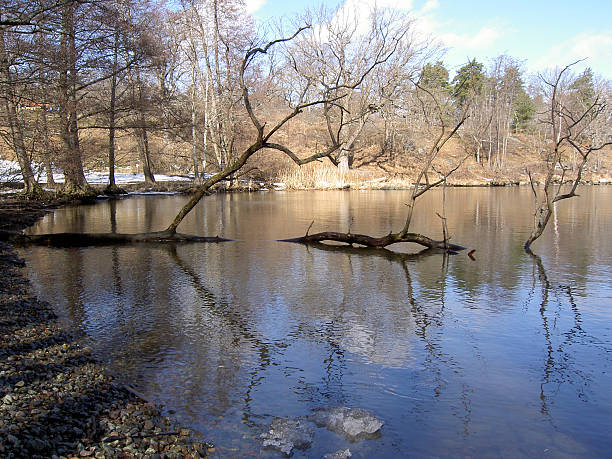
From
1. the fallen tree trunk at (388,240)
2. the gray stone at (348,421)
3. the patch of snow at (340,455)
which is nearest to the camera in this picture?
the patch of snow at (340,455)

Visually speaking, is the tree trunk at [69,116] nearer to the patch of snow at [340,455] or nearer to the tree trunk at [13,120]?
the tree trunk at [13,120]

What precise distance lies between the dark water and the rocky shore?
299 mm

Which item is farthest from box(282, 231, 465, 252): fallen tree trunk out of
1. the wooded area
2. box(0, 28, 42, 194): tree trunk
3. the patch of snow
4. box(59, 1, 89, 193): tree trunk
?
box(59, 1, 89, 193): tree trunk

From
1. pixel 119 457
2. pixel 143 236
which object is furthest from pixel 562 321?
pixel 143 236

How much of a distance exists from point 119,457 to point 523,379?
3907 mm

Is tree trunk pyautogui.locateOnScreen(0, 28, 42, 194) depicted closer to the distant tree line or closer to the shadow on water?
the distant tree line

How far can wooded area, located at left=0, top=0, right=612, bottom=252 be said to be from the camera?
41.1ft

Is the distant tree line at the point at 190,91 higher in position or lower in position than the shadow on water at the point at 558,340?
higher

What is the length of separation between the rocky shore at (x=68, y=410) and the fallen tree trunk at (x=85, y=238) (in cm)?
739

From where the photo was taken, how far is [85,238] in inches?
505

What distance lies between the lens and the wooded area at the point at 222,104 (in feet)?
41.1

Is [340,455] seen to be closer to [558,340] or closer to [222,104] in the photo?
[558,340]

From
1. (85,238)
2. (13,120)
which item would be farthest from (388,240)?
(13,120)

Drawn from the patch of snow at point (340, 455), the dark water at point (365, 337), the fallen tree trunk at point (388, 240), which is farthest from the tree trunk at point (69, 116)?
the patch of snow at point (340, 455)
